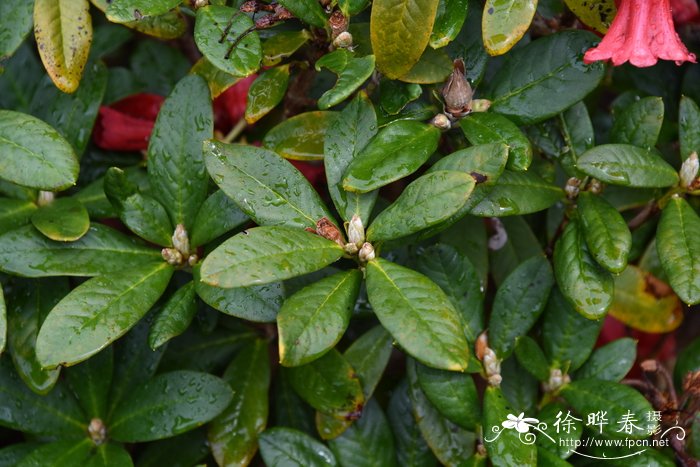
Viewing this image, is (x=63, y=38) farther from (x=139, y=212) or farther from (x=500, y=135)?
(x=500, y=135)

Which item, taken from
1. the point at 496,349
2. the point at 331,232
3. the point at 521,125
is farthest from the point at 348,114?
the point at 496,349

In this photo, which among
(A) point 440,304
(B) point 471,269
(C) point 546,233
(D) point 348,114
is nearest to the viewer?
(A) point 440,304

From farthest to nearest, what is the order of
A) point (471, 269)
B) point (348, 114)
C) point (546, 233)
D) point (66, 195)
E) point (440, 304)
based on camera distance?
point (546, 233) < point (66, 195) < point (471, 269) < point (348, 114) < point (440, 304)

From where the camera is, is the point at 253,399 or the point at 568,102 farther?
the point at 253,399

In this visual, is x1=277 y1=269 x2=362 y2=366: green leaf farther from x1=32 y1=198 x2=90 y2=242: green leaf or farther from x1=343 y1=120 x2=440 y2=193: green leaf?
x1=32 y1=198 x2=90 y2=242: green leaf

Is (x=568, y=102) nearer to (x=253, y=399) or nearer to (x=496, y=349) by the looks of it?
(x=496, y=349)

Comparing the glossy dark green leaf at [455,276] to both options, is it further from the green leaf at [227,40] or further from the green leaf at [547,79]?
the green leaf at [227,40]

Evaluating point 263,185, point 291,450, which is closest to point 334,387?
point 291,450
